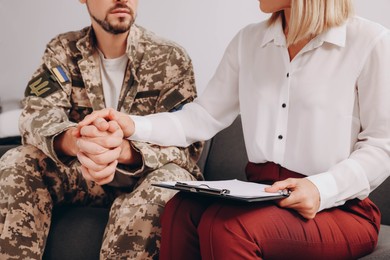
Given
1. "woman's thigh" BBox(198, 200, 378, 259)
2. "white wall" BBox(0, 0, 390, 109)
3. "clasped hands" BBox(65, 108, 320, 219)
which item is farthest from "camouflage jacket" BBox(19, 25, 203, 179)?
"woman's thigh" BBox(198, 200, 378, 259)

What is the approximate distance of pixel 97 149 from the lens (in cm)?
133

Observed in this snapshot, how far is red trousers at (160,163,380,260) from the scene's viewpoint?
1.13 metres

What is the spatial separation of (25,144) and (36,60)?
978mm

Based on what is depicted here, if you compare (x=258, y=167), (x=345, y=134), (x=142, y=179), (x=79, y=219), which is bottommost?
(x=79, y=219)

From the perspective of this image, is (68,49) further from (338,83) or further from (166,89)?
(338,83)

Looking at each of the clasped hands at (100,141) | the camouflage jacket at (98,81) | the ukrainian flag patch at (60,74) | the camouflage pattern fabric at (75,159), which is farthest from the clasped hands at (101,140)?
the ukrainian flag patch at (60,74)

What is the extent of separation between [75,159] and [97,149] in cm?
32

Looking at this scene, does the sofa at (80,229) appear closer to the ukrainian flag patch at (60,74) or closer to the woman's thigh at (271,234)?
the woman's thigh at (271,234)

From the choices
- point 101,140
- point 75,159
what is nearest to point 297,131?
point 101,140

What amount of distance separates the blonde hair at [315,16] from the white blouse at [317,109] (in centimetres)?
2

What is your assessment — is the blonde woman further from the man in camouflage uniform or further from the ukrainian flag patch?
the ukrainian flag patch

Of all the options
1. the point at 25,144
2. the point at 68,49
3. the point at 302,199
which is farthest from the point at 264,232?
the point at 68,49

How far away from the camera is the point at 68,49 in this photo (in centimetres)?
188

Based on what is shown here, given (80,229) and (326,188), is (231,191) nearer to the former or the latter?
(326,188)
